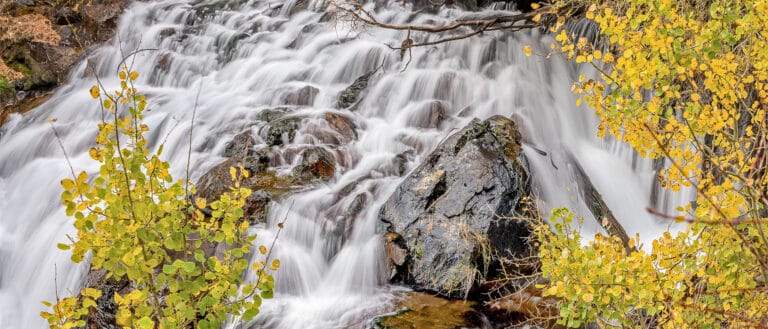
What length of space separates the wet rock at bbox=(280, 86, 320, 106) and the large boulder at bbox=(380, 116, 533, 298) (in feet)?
11.6

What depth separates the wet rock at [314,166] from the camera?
734 cm

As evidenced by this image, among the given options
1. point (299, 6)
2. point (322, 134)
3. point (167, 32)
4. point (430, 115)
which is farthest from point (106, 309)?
point (299, 6)

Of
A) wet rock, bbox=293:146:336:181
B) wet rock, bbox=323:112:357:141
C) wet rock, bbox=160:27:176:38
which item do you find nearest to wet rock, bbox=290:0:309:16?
wet rock, bbox=160:27:176:38

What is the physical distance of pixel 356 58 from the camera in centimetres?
1059

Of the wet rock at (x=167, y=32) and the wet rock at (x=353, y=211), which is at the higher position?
the wet rock at (x=167, y=32)

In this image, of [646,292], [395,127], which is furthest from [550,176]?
[646,292]

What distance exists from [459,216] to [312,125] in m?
3.23

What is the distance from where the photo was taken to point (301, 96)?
31.5 feet

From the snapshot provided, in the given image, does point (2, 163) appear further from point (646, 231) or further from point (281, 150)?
point (646, 231)

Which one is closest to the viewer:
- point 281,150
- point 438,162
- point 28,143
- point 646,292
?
point 646,292

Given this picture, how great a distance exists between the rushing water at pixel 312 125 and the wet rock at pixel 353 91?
16 cm

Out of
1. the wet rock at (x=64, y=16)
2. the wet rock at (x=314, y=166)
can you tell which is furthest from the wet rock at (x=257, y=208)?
the wet rock at (x=64, y=16)

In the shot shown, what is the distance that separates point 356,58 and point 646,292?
8397mm

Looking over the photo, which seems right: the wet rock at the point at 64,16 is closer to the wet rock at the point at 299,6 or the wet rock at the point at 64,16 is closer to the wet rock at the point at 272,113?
the wet rock at the point at 299,6
